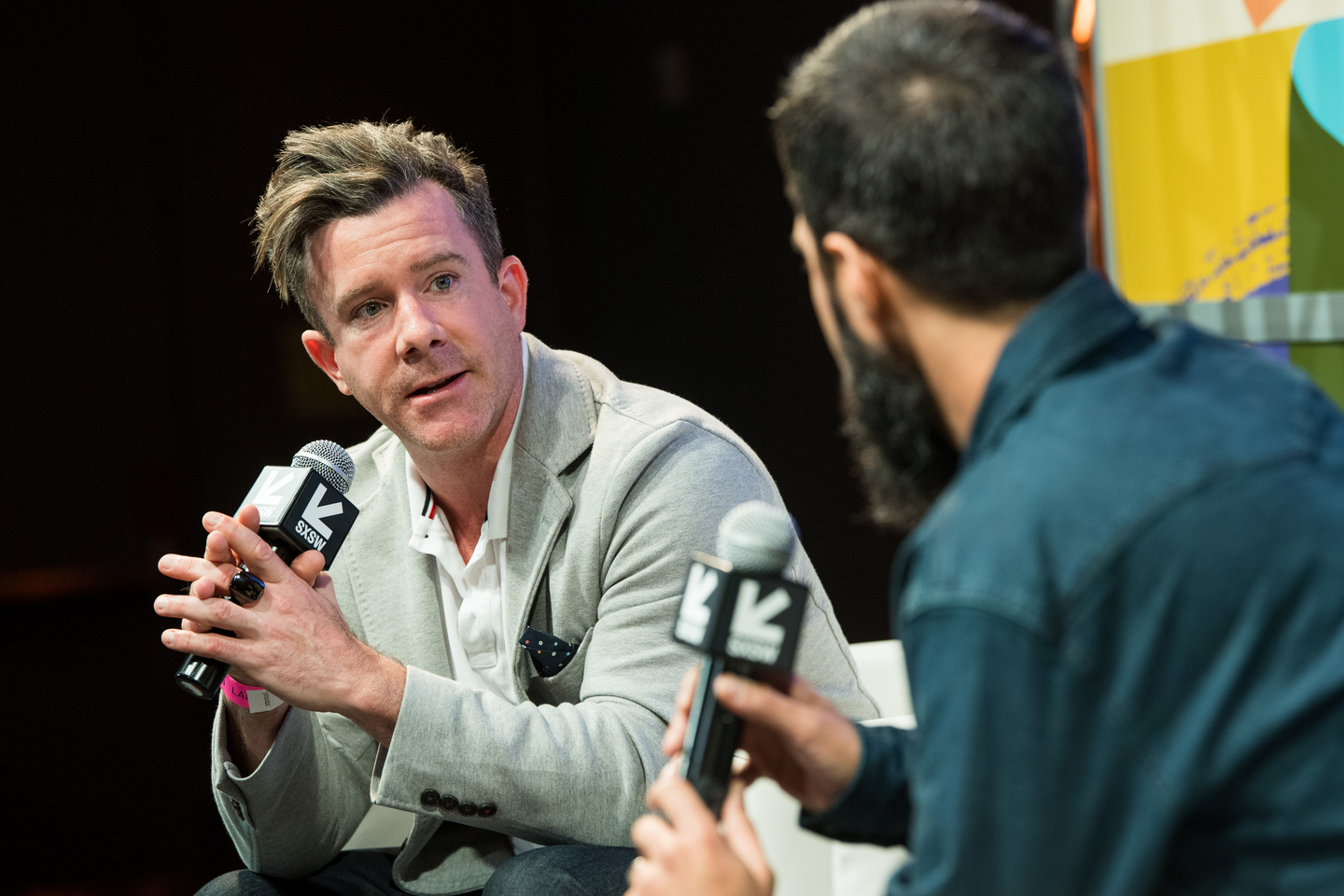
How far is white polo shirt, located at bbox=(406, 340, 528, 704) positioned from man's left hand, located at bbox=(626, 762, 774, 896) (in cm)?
86

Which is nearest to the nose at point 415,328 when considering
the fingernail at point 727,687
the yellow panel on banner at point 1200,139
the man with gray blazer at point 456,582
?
the man with gray blazer at point 456,582

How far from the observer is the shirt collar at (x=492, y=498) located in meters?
1.85

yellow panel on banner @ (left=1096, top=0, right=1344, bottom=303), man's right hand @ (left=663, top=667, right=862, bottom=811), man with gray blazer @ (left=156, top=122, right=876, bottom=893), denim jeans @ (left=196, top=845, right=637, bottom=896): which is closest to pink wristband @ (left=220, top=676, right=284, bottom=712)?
man with gray blazer @ (left=156, top=122, right=876, bottom=893)

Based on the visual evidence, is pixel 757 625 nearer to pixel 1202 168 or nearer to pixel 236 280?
pixel 1202 168

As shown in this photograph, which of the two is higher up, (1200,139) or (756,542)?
(1200,139)

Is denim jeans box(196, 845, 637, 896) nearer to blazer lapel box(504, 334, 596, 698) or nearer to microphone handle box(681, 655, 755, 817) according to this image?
blazer lapel box(504, 334, 596, 698)

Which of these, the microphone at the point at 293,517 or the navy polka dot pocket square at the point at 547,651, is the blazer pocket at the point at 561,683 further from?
the microphone at the point at 293,517

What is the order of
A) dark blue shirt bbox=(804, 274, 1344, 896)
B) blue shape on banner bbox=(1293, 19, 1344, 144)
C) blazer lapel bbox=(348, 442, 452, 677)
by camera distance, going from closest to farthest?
1. dark blue shirt bbox=(804, 274, 1344, 896)
2. blazer lapel bbox=(348, 442, 452, 677)
3. blue shape on banner bbox=(1293, 19, 1344, 144)

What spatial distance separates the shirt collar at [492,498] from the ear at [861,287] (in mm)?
933

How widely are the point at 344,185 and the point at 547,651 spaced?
749 millimetres

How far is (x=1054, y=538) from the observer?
→ 2.59 ft

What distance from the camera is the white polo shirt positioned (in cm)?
185

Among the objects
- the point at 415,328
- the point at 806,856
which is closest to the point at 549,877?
the point at 806,856

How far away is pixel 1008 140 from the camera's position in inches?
35.9
